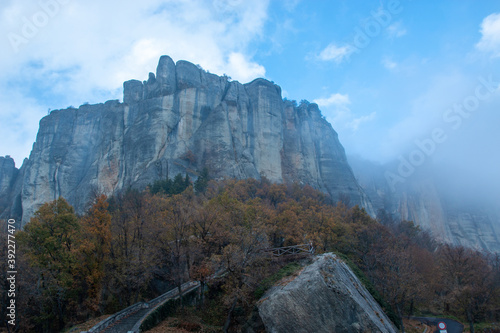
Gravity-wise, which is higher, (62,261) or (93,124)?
(93,124)

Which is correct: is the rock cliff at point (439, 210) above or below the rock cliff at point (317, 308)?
above

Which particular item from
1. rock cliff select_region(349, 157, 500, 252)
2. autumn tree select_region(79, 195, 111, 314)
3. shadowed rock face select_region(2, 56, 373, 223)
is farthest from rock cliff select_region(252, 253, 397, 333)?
rock cliff select_region(349, 157, 500, 252)

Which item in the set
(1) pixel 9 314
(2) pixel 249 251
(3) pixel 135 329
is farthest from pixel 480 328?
(1) pixel 9 314

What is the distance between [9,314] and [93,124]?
244ft

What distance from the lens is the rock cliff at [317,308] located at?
1595cm

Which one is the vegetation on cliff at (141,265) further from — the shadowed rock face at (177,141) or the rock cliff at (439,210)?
the rock cliff at (439,210)

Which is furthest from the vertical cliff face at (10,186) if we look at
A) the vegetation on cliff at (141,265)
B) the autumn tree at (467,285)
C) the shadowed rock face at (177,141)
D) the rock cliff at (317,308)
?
the autumn tree at (467,285)

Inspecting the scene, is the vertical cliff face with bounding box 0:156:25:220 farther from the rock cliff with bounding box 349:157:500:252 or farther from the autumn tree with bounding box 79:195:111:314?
the rock cliff with bounding box 349:157:500:252

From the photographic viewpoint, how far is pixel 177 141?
227ft

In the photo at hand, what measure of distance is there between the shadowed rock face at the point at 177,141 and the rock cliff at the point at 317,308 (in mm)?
46180

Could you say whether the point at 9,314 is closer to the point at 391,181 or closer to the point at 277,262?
the point at 277,262

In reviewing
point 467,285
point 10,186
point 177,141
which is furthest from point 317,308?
point 10,186

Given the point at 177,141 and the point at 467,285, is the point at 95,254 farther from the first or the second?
the point at 177,141

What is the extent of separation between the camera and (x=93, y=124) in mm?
84062
